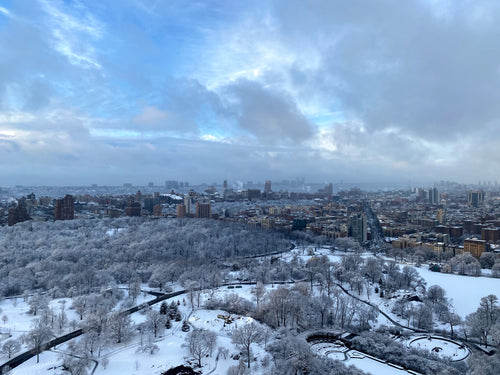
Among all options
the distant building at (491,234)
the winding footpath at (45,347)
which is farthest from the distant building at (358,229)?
the winding footpath at (45,347)

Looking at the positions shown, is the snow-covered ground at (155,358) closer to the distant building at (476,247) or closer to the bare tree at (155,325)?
the bare tree at (155,325)

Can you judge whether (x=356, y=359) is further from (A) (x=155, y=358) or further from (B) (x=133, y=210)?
(B) (x=133, y=210)

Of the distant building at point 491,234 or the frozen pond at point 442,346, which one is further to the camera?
the distant building at point 491,234

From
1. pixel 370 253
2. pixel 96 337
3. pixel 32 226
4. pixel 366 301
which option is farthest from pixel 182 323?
pixel 32 226

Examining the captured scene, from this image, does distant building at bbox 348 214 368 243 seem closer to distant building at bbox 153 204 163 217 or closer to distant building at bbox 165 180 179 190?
distant building at bbox 153 204 163 217

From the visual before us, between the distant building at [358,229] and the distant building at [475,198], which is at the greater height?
the distant building at [475,198]

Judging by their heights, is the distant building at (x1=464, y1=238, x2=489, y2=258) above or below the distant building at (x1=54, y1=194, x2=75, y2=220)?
below

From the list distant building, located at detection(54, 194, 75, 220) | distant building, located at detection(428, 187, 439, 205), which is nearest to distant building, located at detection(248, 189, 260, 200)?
distant building, located at detection(428, 187, 439, 205)

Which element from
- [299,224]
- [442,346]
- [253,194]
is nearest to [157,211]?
[299,224]

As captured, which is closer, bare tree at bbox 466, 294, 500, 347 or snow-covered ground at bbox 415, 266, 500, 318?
bare tree at bbox 466, 294, 500, 347

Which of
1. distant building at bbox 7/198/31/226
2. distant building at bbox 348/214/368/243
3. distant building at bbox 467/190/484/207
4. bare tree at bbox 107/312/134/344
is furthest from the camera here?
distant building at bbox 467/190/484/207
